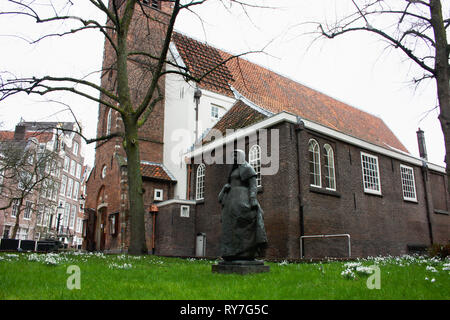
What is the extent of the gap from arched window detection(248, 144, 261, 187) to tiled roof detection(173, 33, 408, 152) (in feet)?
15.8

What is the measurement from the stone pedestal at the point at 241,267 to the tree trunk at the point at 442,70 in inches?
203

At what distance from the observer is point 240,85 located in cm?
2361

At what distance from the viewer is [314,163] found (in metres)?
15.9

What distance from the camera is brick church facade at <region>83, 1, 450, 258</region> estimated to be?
14734mm

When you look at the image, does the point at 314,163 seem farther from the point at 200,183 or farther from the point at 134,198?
the point at 134,198

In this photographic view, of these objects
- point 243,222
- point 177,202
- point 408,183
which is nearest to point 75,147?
point 177,202

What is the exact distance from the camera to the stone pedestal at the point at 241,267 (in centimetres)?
703

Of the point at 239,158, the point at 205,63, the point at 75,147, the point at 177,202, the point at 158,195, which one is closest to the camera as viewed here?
the point at 239,158

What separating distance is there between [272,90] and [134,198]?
13917 mm

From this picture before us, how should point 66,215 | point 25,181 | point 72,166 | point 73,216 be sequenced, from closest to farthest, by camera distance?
point 25,181 < point 66,215 < point 72,166 < point 73,216

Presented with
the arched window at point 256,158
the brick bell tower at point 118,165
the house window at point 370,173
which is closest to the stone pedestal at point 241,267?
the arched window at point 256,158

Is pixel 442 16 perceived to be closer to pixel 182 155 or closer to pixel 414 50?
pixel 414 50

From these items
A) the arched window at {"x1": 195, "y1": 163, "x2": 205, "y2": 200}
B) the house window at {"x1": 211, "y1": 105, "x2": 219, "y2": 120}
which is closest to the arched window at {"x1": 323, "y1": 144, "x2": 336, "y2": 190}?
the arched window at {"x1": 195, "y1": 163, "x2": 205, "y2": 200}

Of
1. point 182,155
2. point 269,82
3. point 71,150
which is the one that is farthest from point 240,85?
point 71,150
